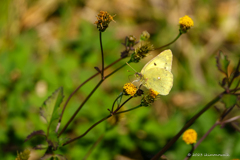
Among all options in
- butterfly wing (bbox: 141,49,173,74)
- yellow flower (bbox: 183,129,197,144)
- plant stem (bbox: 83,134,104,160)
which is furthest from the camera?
plant stem (bbox: 83,134,104,160)

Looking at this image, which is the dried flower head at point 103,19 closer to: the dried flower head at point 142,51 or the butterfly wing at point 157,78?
the dried flower head at point 142,51

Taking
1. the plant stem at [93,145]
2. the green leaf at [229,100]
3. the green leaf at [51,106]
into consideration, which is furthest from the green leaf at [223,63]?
the plant stem at [93,145]

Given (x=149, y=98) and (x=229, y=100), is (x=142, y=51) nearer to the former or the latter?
(x=149, y=98)

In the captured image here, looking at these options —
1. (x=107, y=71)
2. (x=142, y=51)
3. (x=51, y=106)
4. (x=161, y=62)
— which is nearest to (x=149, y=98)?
(x=142, y=51)

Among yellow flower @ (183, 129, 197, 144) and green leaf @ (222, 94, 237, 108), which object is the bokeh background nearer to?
yellow flower @ (183, 129, 197, 144)

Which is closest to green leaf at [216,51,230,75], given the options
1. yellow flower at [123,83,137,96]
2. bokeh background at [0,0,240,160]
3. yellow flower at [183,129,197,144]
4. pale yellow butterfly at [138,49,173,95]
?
pale yellow butterfly at [138,49,173,95]

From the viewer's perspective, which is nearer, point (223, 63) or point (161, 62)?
point (223, 63)

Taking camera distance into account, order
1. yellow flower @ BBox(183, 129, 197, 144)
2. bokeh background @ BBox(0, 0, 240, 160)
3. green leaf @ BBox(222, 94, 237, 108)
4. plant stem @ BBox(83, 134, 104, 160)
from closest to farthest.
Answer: green leaf @ BBox(222, 94, 237, 108), yellow flower @ BBox(183, 129, 197, 144), plant stem @ BBox(83, 134, 104, 160), bokeh background @ BBox(0, 0, 240, 160)
